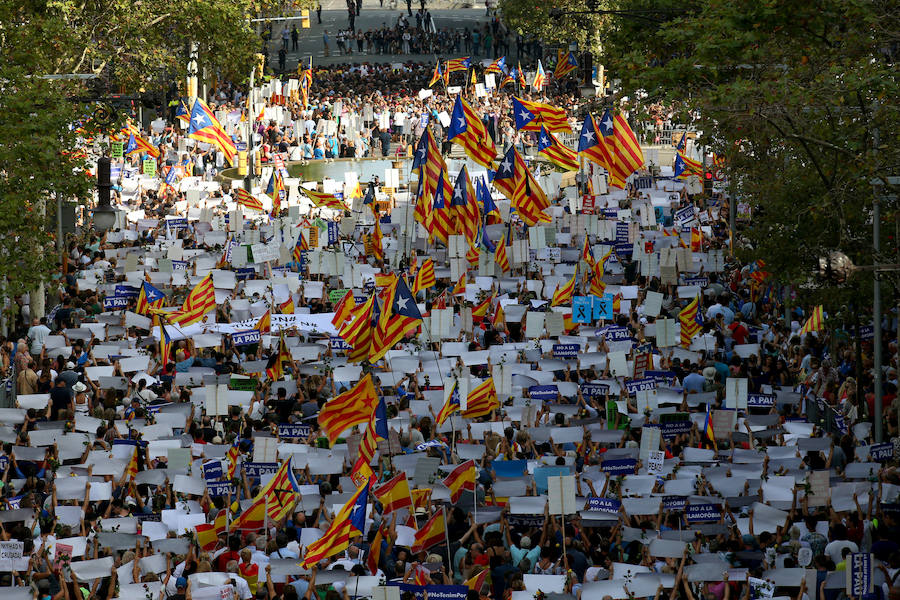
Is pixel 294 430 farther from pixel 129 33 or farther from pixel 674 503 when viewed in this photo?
A: pixel 129 33

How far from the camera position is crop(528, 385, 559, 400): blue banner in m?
20.2

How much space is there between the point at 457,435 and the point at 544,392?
1514 millimetres

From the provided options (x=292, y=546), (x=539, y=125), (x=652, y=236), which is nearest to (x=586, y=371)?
(x=292, y=546)

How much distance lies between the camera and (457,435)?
63.7 feet

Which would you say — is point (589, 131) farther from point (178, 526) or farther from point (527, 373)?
point (178, 526)

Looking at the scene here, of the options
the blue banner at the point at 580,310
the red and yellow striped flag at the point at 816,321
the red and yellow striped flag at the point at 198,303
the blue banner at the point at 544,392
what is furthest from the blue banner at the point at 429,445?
the red and yellow striped flag at the point at 816,321

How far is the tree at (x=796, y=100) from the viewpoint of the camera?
1838 centimetres

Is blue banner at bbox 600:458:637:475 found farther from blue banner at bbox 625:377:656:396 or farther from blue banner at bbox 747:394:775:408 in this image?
blue banner at bbox 747:394:775:408

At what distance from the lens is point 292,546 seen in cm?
1562

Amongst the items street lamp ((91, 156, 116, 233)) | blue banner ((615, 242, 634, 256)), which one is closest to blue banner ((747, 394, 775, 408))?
blue banner ((615, 242, 634, 256))

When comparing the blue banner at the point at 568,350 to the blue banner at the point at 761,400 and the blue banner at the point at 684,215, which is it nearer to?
the blue banner at the point at 761,400

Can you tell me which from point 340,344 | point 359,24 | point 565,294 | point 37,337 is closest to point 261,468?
point 340,344

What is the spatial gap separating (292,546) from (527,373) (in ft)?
23.3

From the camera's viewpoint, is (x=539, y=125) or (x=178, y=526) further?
(x=539, y=125)
